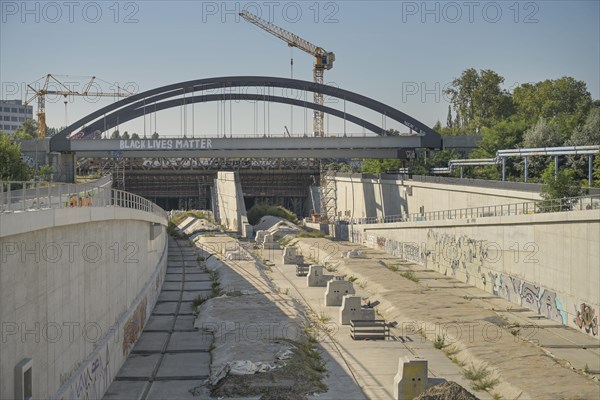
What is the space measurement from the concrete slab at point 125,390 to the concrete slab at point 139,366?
1.06 m

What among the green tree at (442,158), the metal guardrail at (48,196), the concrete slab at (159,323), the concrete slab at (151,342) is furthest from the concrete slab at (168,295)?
the green tree at (442,158)

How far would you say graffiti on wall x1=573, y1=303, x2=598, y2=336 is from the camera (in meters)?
30.5

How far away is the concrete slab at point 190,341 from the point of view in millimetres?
31094

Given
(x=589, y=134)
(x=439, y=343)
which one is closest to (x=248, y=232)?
(x=589, y=134)

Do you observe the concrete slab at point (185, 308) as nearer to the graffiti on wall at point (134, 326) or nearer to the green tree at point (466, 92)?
the graffiti on wall at point (134, 326)

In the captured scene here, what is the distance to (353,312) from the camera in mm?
35844

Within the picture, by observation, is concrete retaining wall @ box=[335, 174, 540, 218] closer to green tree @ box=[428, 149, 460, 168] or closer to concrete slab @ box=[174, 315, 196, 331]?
green tree @ box=[428, 149, 460, 168]

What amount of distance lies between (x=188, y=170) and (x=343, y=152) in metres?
32.6

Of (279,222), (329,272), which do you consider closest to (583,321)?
(329,272)

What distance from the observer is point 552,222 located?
116 feet

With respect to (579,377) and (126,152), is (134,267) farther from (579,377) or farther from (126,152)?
(126,152)

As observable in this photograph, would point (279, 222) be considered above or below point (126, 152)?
below

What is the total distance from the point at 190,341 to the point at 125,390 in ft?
25.8

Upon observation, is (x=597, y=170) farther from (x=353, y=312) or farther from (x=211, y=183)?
(x=211, y=183)
